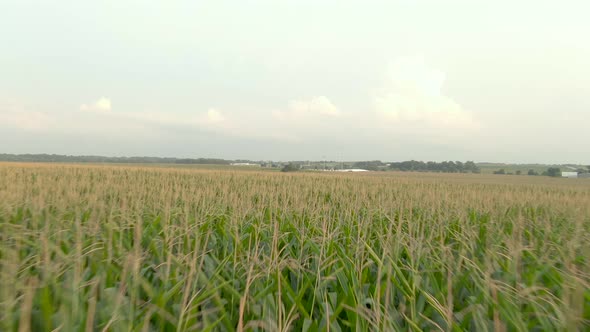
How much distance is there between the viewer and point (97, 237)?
2984 millimetres

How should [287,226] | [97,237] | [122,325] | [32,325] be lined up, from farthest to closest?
[287,226]
[97,237]
[32,325]
[122,325]

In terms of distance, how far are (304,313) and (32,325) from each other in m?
1.28

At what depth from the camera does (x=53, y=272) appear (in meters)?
1.75

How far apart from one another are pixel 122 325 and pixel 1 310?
29.3 inches

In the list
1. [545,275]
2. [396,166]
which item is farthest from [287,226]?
[396,166]

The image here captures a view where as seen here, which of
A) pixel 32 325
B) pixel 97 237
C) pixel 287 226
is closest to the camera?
pixel 32 325

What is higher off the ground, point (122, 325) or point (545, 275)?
point (122, 325)

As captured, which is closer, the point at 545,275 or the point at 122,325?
the point at 122,325

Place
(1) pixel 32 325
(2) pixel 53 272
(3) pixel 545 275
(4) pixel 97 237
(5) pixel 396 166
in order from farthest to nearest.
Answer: (5) pixel 396 166 < (4) pixel 97 237 < (3) pixel 545 275 < (2) pixel 53 272 < (1) pixel 32 325

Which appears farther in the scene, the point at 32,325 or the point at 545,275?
the point at 545,275

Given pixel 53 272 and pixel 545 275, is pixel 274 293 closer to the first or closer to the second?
pixel 53 272

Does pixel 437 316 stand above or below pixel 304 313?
below

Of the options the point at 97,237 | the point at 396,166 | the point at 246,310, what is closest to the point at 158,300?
the point at 246,310

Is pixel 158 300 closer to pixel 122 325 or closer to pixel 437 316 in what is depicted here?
pixel 122 325
